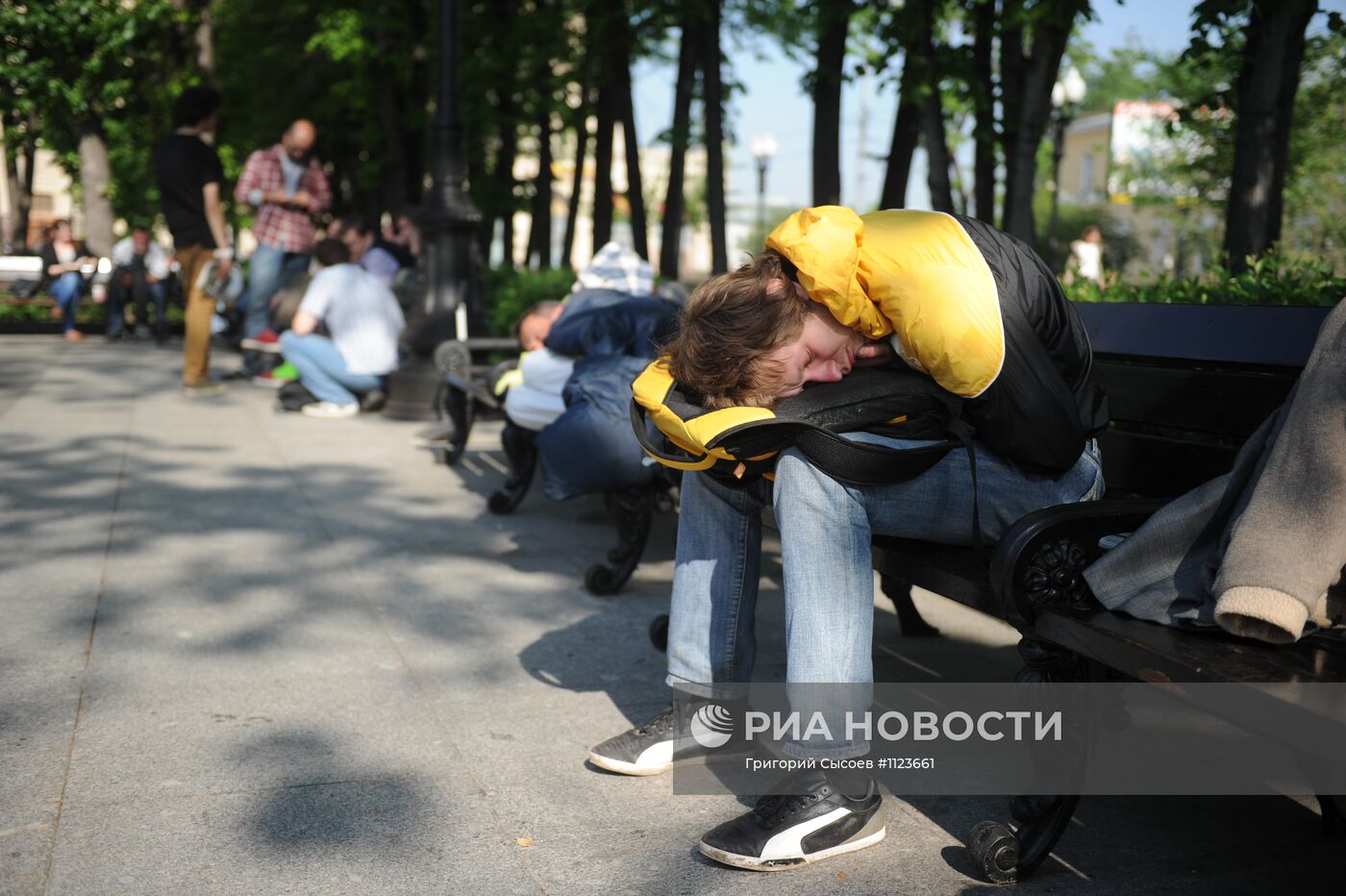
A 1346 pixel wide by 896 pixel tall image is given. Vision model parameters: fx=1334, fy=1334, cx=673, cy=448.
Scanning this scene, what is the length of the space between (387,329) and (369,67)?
10640 mm

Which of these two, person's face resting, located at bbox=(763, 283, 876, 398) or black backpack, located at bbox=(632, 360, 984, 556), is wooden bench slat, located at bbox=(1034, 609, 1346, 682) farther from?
person's face resting, located at bbox=(763, 283, 876, 398)

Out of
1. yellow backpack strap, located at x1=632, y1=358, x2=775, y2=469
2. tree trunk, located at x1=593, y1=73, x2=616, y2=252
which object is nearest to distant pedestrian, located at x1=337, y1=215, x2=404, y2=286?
tree trunk, located at x1=593, y1=73, x2=616, y2=252

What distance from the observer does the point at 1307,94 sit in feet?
53.0

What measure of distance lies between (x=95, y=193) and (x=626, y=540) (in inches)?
667

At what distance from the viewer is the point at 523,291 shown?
39.8ft

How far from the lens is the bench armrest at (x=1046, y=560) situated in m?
2.55

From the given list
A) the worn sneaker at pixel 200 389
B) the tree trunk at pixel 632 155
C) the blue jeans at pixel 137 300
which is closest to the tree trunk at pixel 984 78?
the tree trunk at pixel 632 155

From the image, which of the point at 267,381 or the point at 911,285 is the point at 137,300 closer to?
the point at 267,381

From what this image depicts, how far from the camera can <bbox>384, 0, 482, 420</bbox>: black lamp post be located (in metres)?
9.34

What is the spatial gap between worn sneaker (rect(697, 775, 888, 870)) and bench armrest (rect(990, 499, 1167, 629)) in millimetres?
527

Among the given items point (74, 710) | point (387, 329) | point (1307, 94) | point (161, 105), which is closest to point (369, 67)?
point (161, 105)

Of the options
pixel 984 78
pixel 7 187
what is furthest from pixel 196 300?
pixel 7 187

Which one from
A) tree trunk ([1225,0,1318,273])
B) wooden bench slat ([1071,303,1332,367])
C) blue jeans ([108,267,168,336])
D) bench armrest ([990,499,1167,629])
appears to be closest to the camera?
bench armrest ([990,499,1167,629])

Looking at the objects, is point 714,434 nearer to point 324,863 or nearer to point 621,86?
point 324,863
